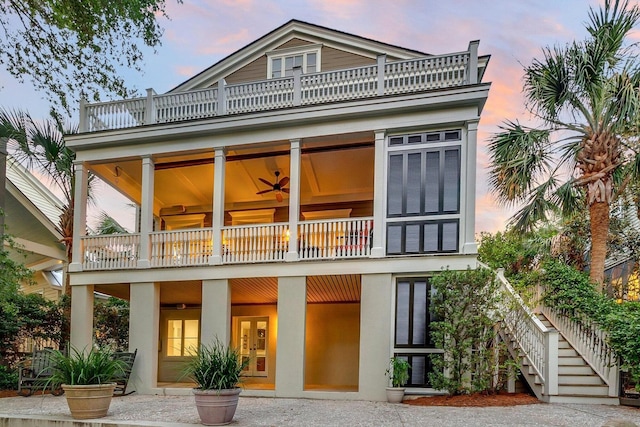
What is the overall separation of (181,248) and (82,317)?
9.88ft

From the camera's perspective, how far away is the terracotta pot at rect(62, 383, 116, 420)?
27.3ft

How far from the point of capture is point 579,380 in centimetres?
945

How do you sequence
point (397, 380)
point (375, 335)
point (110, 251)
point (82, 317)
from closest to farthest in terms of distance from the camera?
point (397, 380)
point (375, 335)
point (82, 317)
point (110, 251)

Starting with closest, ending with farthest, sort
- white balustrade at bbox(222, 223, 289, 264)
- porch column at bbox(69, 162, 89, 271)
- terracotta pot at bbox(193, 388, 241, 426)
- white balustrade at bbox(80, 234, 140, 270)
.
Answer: terracotta pot at bbox(193, 388, 241, 426), white balustrade at bbox(222, 223, 289, 264), white balustrade at bbox(80, 234, 140, 270), porch column at bbox(69, 162, 89, 271)

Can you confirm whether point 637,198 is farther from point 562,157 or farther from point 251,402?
point 251,402

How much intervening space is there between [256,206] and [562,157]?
8320 mm

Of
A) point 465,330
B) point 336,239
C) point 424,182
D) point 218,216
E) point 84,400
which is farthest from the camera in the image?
point 218,216

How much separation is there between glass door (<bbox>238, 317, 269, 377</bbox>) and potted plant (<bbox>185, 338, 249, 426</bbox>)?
6.34 meters

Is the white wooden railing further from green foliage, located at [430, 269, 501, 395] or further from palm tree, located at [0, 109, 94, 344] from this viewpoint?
palm tree, located at [0, 109, 94, 344]

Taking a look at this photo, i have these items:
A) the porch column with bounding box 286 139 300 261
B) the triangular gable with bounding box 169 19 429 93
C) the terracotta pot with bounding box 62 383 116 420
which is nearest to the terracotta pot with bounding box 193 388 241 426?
the terracotta pot with bounding box 62 383 116 420

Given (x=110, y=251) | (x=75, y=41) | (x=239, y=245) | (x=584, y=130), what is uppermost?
(x=75, y=41)

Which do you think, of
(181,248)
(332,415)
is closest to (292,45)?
(181,248)

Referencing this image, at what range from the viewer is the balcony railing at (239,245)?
450 inches

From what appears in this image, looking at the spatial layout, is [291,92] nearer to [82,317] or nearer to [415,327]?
[415,327]
